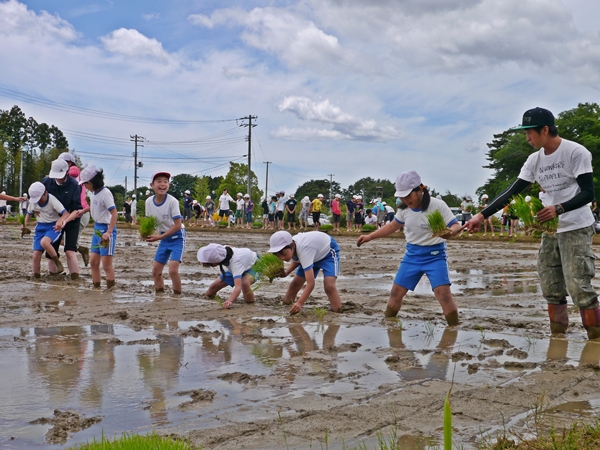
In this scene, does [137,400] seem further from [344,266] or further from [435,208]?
[344,266]

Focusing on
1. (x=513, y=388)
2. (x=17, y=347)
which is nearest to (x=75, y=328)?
(x=17, y=347)

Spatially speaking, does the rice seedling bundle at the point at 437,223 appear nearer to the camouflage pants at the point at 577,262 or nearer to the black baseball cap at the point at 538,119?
the camouflage pants at the point at 577,262

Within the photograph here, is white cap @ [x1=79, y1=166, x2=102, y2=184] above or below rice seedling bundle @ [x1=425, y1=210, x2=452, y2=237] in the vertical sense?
above

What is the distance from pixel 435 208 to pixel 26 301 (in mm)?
5685

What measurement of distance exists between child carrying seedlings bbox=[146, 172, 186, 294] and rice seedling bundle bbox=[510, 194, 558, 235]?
514 centimetres

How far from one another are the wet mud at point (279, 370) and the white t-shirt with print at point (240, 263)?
48 centimetres

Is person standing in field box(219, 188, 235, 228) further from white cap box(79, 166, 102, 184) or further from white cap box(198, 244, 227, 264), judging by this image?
white cap box(198, 244, 227, 264)

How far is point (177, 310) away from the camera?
866 cm

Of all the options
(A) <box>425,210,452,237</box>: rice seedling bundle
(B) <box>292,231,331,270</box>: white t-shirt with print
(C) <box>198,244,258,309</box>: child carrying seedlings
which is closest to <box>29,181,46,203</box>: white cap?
(C) <box>198,244,258,309</box>: child carrying seedlings

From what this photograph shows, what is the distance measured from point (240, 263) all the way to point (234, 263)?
0.26ft

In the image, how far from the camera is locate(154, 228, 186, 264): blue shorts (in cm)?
997

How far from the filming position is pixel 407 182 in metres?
7.30

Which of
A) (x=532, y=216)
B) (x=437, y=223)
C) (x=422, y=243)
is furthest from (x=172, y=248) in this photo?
(x=532, y=216)

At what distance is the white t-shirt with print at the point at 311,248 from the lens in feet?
27.6
